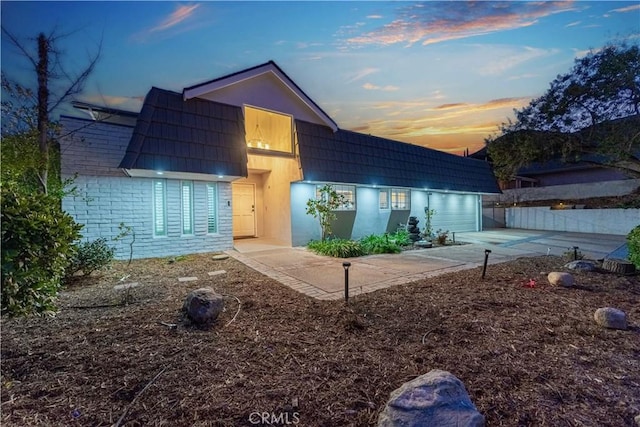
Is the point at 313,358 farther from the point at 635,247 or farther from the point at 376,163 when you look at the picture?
the point at 376,163

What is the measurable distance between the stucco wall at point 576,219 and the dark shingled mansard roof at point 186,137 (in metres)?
18.5

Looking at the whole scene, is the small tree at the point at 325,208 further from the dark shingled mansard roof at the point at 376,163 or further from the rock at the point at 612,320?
the rock at the point at 612,320

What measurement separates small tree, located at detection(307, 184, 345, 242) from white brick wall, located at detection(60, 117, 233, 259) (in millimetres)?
3747

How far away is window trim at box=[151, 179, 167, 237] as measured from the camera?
27.1 ft

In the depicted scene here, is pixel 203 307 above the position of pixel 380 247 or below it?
above

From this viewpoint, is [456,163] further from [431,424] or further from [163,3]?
[431,424]

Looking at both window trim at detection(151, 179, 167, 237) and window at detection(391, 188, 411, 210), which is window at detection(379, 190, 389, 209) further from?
window trim at detection(151, 179, 167, 237)

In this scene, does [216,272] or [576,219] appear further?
[576,219]

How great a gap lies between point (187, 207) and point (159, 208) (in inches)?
30.1

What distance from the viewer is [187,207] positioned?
28.6ft

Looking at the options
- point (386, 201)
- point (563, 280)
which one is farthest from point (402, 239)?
point (563, 280)

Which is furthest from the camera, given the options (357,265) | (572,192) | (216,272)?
(572,192)

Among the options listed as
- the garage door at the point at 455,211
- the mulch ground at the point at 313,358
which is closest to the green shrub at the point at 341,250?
the mulch ground at the point at 313,358

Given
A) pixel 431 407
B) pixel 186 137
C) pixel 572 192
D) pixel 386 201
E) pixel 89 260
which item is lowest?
pixel 431 407
